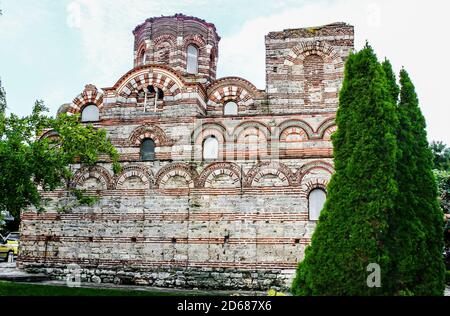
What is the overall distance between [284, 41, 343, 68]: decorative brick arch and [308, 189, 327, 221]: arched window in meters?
5.26

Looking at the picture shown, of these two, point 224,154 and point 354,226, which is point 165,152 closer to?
point 224,154

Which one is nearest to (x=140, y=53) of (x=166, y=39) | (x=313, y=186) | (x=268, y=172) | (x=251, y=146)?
(x=166, y=39)

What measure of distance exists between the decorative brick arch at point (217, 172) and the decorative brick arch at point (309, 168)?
1802mm

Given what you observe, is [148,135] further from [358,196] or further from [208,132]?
[358,196]

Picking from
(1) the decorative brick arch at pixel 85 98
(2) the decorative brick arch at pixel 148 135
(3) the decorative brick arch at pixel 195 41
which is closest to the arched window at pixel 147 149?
(2) the decorative brick arch at pixel 148 135

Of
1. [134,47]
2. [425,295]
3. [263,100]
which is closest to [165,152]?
[263,100]

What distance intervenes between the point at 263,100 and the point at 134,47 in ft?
23.9

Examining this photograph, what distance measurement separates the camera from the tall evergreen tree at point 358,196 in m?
6.86

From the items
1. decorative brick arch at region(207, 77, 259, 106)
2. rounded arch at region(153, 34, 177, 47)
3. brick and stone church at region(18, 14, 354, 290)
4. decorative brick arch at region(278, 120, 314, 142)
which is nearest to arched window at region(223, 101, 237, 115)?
decorative brick arch at region(207, 77, 259, 106)

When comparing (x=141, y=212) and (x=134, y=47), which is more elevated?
(x=134, y=47)

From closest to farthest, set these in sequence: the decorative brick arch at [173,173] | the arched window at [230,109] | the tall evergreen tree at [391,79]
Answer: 1. the tall evergreen tree at [391,79]
2. the decorative brick arch at [173,173]
3. the arched window at [230,109]

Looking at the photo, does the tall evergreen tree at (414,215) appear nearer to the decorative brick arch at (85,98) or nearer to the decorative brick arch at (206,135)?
the decorative brick arch at (206,135)

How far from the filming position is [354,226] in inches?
276
